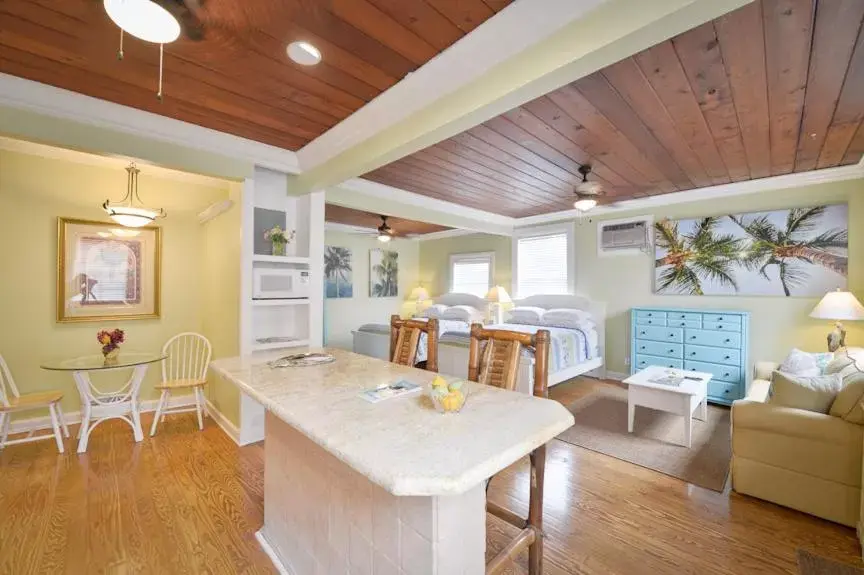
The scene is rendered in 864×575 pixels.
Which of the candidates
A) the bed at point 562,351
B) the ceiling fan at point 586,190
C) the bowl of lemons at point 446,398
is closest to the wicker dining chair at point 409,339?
the bowl of lemons at point 446,398

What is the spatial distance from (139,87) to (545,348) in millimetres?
2679

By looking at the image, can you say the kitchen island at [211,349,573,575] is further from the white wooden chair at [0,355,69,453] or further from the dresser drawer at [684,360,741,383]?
the dresser drawer at [684,360,741,383]

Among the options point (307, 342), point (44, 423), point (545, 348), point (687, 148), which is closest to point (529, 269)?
point (687, 148)

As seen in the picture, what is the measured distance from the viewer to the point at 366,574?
4.06ft

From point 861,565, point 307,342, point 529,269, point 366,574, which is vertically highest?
point 529,269

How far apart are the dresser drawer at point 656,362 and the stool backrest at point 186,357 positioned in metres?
4.87

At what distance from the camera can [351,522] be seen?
1.30 metres

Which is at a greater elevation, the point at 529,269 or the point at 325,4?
the point at 325,4

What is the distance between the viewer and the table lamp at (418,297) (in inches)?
295

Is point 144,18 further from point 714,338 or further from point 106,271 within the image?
point 714,338

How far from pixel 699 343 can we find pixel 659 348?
41 centimetres

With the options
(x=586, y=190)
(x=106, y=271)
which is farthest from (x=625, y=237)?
(x=106, y=271)

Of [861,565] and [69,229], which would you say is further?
[69,229]

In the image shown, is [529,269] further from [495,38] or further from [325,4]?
[325,4]
